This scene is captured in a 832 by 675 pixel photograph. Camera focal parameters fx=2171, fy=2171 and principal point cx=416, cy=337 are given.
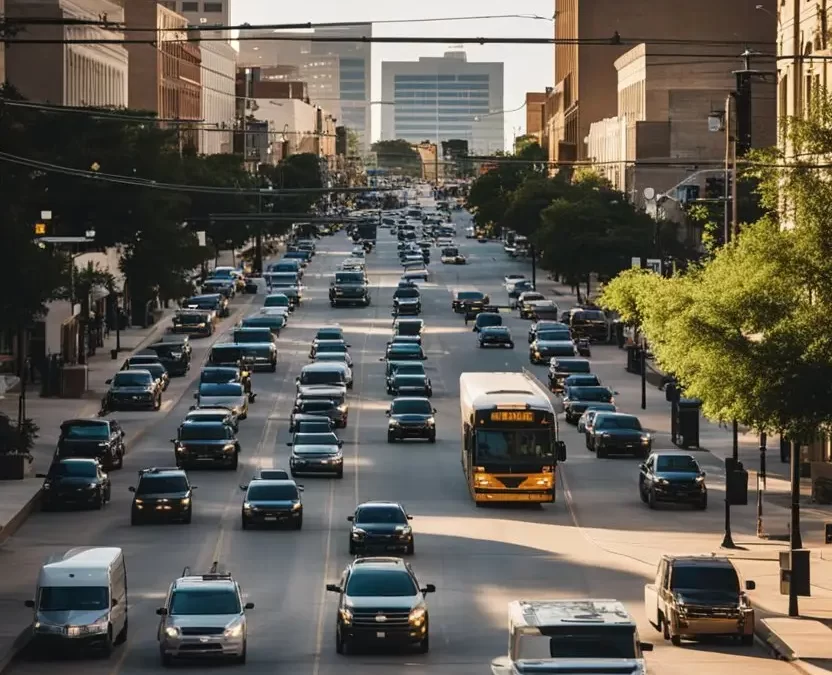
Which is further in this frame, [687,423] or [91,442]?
[687,423]

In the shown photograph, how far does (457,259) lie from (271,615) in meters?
136

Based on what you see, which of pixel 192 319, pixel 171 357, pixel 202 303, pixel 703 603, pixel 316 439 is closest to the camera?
pixel 703 603

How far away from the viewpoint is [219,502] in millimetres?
56250

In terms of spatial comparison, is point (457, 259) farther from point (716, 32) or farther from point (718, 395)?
point (718, 395)

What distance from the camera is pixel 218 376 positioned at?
81.1m

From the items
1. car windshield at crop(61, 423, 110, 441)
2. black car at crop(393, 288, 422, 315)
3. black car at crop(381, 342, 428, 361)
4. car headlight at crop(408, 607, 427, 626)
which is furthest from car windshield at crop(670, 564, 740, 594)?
black car at crop(393, 288, 422, 315)

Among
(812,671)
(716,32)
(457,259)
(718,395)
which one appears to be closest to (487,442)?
(718,395)

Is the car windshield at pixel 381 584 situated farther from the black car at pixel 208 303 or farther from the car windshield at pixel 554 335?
the black car at pixel 208 303

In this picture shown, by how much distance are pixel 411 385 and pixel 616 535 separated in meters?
32.6

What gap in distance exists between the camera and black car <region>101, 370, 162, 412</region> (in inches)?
3115

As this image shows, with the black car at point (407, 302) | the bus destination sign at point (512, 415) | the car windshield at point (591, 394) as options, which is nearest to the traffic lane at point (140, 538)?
the bus destination sign at point (512, 415)

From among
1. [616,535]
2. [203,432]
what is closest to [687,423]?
[203,432]

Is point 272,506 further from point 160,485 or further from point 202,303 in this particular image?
point 202,303

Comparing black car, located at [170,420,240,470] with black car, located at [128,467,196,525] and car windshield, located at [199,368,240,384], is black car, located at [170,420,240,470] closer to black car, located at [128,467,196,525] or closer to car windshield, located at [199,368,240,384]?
black car, located at [128,467,196,525]
